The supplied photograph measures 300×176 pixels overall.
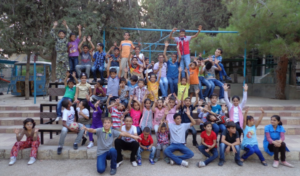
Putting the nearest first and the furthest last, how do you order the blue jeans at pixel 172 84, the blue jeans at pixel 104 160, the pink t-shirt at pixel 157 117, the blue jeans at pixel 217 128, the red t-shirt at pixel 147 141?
the blue jeans at pixel 104 160
the red t-shirt at pixel 147 141
the blue jeans at pixel 217 128
the pink t-shirt at pixel 157 117
the blue jeans at pixel 172 84

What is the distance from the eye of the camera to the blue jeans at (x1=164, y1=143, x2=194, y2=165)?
4129mm

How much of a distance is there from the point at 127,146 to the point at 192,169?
4.36 feet

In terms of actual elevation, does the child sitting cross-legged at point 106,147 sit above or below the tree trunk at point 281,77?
below

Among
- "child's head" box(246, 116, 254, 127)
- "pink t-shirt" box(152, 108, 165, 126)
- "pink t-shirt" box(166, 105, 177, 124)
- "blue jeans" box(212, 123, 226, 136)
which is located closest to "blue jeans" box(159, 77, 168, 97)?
"pink t-shirt" box(166, 105, 177, 124)

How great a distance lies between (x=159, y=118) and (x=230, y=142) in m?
1.59

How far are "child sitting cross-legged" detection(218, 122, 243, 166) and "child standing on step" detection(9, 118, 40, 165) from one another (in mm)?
3746

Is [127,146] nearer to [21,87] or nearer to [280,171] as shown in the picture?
[280,171]

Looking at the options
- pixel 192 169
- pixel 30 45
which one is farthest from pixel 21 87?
pixel 192 169

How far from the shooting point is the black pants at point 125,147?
4.15 m

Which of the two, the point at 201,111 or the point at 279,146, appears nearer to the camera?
the point at 279,146

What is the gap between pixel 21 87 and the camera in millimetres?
11789

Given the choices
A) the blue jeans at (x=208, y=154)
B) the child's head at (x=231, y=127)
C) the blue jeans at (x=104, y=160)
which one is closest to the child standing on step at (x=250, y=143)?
the child's head at (x=231, y=127)

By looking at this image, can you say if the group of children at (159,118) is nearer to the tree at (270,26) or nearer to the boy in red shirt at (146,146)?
the boy in red shirt at (146,146)

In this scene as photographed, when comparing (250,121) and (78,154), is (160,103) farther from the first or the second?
(78,154)
